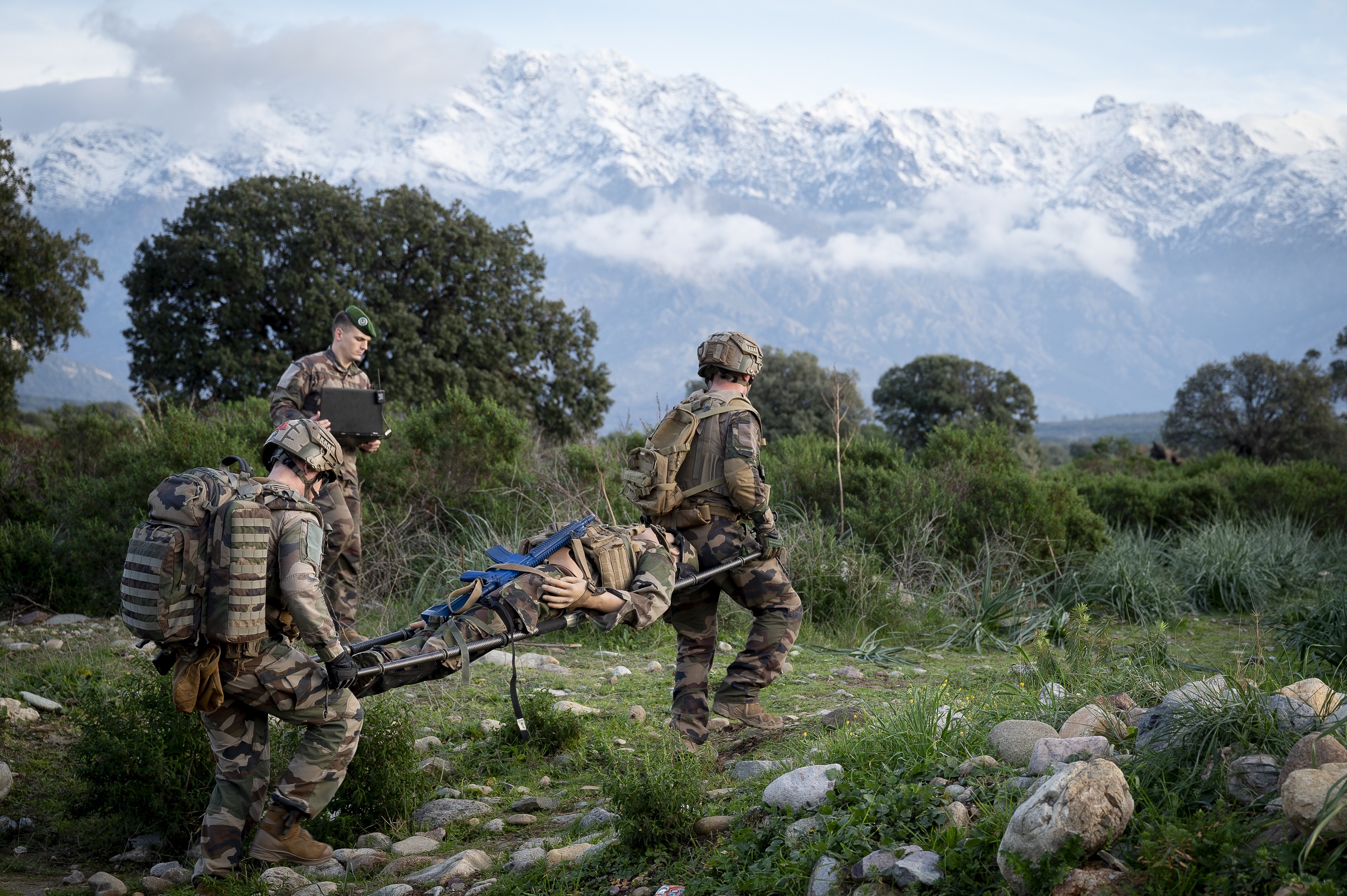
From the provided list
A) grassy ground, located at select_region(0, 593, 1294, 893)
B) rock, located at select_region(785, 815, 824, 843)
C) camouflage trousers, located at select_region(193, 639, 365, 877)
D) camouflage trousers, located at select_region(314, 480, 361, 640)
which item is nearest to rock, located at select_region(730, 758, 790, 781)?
grassy ground, located at select_region(0, 593, 1294, 893)

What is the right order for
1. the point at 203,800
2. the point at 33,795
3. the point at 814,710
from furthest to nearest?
the point at 814,710, the point at 33,795, the point at 203,800

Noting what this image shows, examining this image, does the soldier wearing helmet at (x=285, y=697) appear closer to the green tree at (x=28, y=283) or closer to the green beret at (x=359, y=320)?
the green beret at (x=359, y=320)

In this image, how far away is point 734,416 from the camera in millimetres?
5328

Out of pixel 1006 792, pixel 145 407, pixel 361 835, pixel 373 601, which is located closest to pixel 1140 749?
pixel 1006 792

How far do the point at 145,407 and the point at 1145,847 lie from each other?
11702mm

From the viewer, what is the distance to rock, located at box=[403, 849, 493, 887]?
386cm

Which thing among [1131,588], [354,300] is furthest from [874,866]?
[354,300]

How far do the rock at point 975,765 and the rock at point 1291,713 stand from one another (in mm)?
1000

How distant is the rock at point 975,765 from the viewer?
3627mm

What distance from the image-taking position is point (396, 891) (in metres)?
3.76

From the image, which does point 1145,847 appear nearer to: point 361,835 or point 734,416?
point 734,416

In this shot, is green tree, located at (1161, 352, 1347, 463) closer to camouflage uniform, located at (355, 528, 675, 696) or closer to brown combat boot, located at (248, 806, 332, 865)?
camouflage uniform, located at (355, 528, 675, 696)

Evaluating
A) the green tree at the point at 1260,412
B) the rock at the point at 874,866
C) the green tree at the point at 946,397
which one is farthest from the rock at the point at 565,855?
the green tree at the point at 946,397

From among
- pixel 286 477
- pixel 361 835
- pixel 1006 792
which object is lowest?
pixel 361 835
